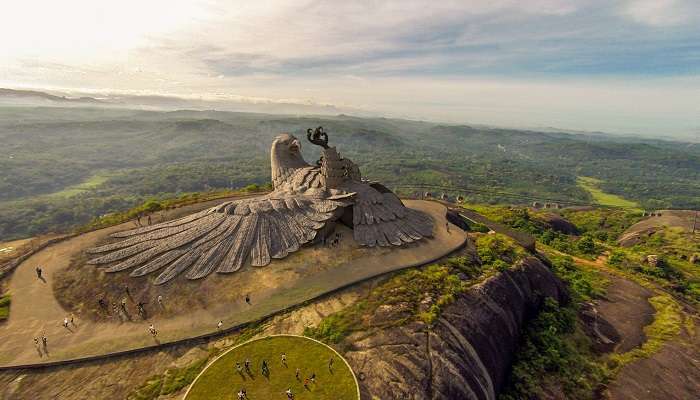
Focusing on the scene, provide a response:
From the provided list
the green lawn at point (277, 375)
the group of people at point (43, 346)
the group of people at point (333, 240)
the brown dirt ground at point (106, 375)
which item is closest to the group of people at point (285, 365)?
the green lawn at point (277, 375)

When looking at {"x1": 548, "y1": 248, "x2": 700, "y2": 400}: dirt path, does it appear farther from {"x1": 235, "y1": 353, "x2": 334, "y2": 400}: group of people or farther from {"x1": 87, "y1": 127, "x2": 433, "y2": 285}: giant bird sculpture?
{"x1": 235, "y1": 353, "x2": 334, "y2": 400}: group of people

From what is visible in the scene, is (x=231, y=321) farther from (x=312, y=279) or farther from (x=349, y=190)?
(x=349, y=190)

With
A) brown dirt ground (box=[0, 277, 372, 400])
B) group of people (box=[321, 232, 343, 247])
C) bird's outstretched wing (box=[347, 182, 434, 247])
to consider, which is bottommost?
brown dirt ground (box=[0, 277, 372, 400])

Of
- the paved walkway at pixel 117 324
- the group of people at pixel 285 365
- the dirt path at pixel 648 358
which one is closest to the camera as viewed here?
the group of people at pixel 285 365

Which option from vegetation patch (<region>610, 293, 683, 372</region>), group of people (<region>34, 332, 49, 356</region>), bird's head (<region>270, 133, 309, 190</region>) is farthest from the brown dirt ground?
vegetation patch (<region>610, 293, 683, 372</region>)

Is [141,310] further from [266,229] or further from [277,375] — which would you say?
[277,375]

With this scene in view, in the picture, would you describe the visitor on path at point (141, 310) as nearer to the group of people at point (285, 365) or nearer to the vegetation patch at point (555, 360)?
the group of people at point (285, 365)

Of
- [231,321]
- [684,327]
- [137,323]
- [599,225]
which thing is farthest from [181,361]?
[599,225]
